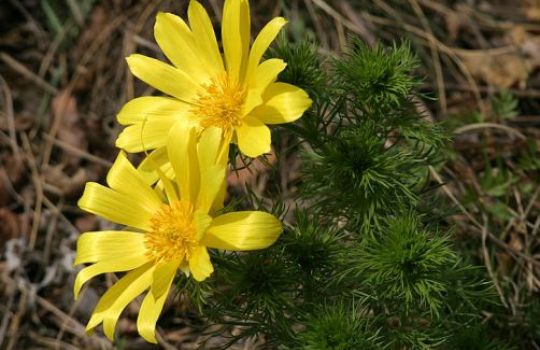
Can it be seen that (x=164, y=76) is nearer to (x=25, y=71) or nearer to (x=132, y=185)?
(x=132, y=185)

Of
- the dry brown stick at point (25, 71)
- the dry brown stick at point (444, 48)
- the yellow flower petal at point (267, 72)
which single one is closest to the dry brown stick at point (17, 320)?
the dry brown stick at point (25, 71)

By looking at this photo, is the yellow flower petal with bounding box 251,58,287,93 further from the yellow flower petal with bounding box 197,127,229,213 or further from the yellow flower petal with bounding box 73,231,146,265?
the yellow flower petal with bounding box 73,231,146,265

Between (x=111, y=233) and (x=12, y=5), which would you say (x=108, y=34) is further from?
(x=111, y=233)

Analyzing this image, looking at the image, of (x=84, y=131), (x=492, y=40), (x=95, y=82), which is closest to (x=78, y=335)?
(x=84, y=131)

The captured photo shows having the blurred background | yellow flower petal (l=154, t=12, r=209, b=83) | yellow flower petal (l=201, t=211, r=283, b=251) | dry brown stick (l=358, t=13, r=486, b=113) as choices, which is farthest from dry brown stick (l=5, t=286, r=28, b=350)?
dry brown stick (l=358, t=13, r=486, b=113)

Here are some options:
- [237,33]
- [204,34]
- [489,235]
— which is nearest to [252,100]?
[237,33]

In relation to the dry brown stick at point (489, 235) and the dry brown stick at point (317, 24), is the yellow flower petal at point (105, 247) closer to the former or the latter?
the dry brown stick at point (489, 235)
